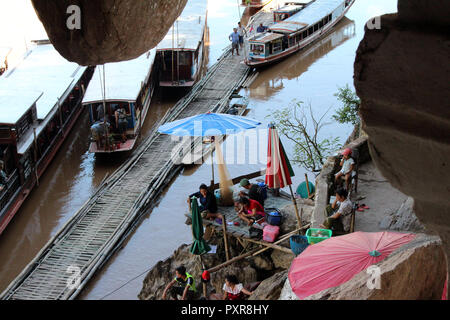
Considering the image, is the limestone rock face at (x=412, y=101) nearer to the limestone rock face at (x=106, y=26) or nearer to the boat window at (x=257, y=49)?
the limestone rock face at (x=106, y=26)

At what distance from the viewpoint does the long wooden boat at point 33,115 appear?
44.0 ft

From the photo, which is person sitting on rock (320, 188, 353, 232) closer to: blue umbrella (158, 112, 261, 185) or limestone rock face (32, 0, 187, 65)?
blue umbrella (158, 112, 261, 185)

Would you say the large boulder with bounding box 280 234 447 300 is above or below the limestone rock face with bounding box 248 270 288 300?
above

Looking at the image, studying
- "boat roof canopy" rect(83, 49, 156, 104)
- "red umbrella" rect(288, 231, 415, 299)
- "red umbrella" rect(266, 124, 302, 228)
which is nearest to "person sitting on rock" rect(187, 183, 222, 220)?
"red umbrella" rect(266, 124, 302, 228)

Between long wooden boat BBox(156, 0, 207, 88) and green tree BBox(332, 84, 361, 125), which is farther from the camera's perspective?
long wooden boat BBox(156, 0, 207, 88)

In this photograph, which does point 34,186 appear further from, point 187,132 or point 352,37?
point 352,37

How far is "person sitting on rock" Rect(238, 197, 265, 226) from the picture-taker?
9727mm

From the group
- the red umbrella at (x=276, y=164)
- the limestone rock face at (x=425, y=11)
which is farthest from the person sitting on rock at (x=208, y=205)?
the limestone rock face at (x=425, y=11)

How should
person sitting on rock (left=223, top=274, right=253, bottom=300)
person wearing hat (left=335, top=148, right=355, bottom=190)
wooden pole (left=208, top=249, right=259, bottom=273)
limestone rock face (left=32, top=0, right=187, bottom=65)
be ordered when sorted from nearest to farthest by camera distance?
1. limestone rock face (left=32, top=0, right=187, bottom=65)
2. person sitting on rock (left=223, top=274, right=253, bottom=300)
3. person wearing hat (left=335, top=148, right=355, bottom=190)
4. wooden pole (left=208, top=249, right=259, bottom=273)

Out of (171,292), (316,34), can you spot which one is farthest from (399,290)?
(316,34)

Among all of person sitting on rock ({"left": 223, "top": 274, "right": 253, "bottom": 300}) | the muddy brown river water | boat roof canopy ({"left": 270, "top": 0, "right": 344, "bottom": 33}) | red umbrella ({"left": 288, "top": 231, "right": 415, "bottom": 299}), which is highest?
boat roof canopy ({"left": 270, "top": 0, "right": 344, "bottom": 33})

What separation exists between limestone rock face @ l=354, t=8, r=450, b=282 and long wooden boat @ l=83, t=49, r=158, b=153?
14103 millimetres

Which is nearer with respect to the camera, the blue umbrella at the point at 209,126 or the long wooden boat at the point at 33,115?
the blue umbrella at the point at 209,126

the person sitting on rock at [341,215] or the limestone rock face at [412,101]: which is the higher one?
the limestone rock face at [412,101]
